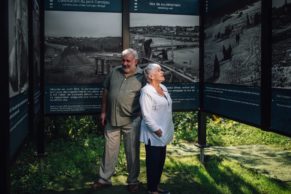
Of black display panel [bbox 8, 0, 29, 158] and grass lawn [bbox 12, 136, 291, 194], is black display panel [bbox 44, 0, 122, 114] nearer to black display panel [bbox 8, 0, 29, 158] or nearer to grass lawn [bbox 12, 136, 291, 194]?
grass lawn [bbox 12, 136, 291, 194]

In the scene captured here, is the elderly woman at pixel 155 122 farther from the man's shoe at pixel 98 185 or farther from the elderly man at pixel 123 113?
the man's shoe at pixel 98 185

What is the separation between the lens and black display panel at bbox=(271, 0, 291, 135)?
13.5 ft

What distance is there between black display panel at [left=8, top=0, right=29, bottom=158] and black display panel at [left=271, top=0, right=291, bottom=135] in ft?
8.70

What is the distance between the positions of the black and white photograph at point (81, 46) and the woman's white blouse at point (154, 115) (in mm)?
1363

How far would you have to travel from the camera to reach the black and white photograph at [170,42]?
20.7 ft

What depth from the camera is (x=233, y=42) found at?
5426 millimetres

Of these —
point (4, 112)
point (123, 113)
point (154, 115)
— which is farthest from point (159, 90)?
point (4, 112)

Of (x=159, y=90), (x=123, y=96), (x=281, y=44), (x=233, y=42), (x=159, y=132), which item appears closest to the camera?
(x=281, y=44)

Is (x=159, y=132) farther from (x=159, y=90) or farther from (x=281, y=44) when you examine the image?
(x=281, y=44)

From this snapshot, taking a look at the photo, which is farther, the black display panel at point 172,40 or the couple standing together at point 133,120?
the black display panel at point 172,40

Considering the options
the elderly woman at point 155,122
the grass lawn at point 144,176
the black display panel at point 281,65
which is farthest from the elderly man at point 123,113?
the black display panel at point 281,65

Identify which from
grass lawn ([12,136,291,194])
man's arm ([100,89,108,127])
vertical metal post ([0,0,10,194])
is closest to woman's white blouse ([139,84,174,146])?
man's arm ([100,89,108,127])

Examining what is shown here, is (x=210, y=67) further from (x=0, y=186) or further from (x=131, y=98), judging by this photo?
(x=0, y=186)

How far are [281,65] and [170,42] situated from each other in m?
2.52
